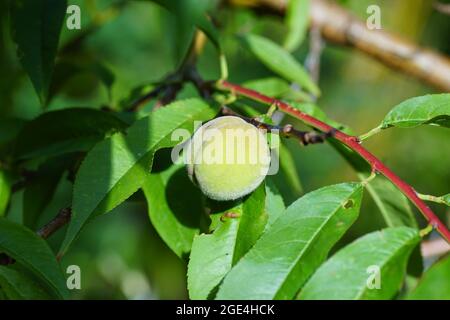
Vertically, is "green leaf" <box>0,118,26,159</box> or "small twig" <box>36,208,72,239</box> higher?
"green leaf" <box>0,118,26,159</box>

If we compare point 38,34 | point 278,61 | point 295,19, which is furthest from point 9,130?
point 295,19

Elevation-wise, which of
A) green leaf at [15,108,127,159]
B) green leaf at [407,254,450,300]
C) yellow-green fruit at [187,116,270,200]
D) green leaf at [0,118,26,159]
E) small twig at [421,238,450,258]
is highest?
green leaf at [0,118,26,159]

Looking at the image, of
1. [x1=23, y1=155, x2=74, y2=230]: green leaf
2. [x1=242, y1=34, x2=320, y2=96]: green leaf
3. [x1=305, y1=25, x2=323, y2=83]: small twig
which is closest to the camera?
[x1=23, y1=155, x2=74, y2=230]: green leaf

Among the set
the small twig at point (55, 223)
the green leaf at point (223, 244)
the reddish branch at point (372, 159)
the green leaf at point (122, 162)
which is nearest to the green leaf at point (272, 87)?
the reddish branch at point (372, 159)

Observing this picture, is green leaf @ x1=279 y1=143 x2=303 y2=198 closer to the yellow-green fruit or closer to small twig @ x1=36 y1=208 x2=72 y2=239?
the yellow-green fruit

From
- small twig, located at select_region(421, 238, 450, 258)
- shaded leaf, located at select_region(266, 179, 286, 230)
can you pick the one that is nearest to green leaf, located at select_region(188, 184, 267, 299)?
shaded leaf, located at select_region(266, 179, 286, 230)

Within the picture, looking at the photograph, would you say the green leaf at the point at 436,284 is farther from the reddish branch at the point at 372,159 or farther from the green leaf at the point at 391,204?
the green leaf at the point at 391,204
